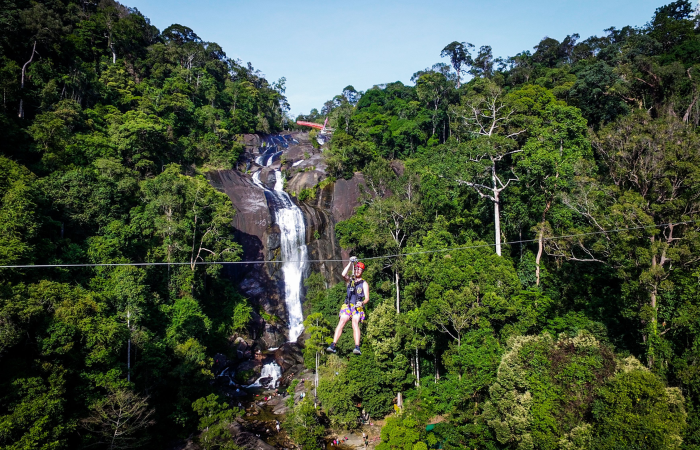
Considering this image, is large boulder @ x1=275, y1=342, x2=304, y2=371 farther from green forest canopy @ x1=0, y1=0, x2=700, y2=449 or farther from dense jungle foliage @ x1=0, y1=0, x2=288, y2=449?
dense jungle foliage @ x1=0, y1=0, x2=288, y2=449

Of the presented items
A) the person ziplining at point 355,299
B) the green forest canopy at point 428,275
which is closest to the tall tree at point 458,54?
the green forest canopy at point 428,275

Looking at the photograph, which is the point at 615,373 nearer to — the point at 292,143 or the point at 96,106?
the point at 96,106

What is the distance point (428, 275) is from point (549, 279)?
5998 mm

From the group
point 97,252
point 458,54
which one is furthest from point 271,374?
point 458,54

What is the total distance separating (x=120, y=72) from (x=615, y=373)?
4659cm

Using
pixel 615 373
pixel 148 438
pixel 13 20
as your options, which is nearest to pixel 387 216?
pixel 615 373

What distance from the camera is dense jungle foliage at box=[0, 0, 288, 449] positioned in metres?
16.1

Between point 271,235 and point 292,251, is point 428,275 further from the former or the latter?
point 271,235

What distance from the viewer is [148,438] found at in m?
18.5

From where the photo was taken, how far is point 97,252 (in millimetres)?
21562

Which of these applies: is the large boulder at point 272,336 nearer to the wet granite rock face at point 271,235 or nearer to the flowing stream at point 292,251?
the wet granite rock face at point 271,235

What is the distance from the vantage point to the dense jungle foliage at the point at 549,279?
42.2 ft

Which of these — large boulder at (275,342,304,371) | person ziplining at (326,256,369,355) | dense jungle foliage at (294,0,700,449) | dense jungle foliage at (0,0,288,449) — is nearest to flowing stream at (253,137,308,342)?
large boulder at (275,342,304,371)

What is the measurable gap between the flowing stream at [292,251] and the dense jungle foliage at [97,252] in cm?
471
